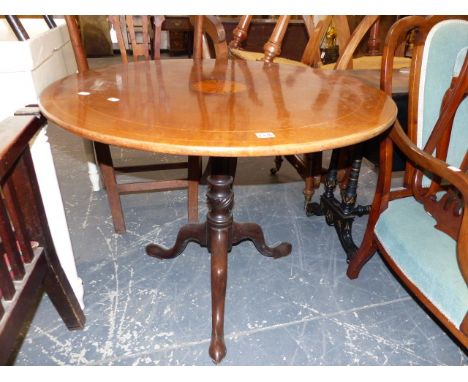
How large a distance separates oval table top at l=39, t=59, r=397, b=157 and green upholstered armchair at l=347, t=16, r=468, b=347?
0.59 ft

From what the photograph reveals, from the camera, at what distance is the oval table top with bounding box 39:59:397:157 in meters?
0.78

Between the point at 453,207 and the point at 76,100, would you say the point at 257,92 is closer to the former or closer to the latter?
the point at 76,100

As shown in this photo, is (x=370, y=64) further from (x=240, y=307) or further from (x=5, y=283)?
(x=5, y=283)

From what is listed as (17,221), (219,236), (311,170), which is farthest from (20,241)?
(311,170)

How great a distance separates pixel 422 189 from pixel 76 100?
1.16 m

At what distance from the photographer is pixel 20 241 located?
977mm

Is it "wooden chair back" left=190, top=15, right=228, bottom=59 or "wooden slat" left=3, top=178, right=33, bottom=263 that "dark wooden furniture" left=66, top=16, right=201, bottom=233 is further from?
"wooden slat" left=3, top=178, right=33, bottom=263

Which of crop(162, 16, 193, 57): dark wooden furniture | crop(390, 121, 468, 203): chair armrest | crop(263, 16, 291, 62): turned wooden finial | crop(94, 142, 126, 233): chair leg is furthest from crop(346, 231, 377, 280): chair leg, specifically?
crop(162, 16, 193, 57): dark wooden furniture

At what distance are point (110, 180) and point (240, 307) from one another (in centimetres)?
81

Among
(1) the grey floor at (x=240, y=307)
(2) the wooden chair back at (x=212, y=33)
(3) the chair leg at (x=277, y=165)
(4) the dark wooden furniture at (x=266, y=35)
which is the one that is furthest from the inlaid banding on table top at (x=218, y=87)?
(4) the dark wooden furniture at (x=266, y=35)

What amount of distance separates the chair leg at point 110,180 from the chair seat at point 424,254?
115cm

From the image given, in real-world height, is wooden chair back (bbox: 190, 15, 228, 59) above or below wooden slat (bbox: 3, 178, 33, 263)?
above

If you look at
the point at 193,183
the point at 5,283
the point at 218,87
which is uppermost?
the point at 218,87

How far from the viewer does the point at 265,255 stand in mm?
1728
